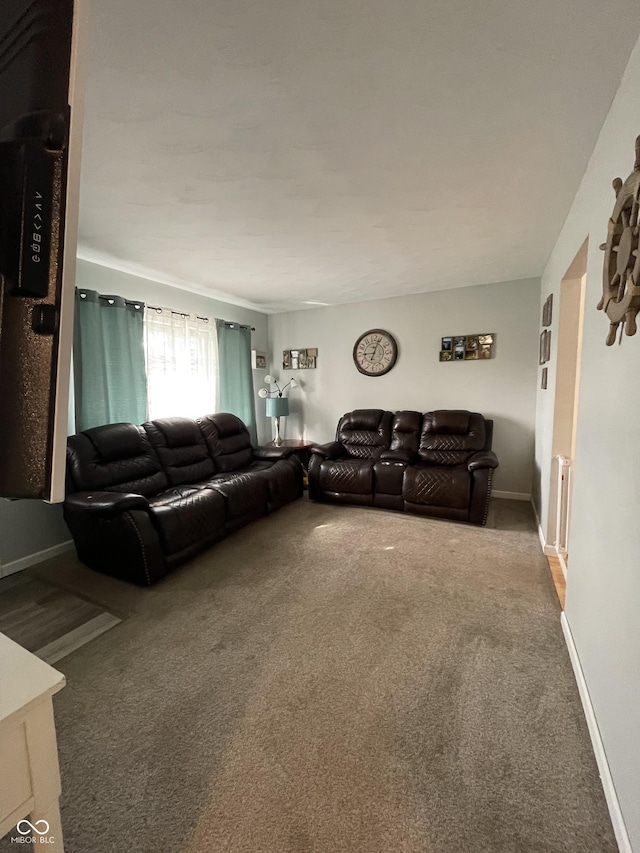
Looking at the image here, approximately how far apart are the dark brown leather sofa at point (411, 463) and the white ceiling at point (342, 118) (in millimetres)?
1864

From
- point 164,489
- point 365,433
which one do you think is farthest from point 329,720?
point 365,433

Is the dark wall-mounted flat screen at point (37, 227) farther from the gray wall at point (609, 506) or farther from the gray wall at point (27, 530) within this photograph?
the gray wall at point (27, 530)

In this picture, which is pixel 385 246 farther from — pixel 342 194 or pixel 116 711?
pixel 116 711

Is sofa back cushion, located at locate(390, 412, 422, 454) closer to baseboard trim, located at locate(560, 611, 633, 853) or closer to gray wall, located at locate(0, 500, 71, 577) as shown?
baseboard trim, located at locate(560, 611, 633, 853)

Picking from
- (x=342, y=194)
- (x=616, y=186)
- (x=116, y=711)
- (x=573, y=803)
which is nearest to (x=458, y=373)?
(x=342, y=194)

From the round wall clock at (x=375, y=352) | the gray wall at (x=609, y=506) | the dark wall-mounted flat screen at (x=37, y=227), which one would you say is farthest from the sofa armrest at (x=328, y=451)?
the dark wall-mounted flat screen at (x=37, y=227)

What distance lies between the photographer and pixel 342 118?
4.59 ft

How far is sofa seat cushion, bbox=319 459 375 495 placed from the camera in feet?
12.1

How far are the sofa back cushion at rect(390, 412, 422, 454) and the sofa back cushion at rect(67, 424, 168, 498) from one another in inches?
96.2

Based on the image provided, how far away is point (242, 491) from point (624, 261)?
2.80 metres

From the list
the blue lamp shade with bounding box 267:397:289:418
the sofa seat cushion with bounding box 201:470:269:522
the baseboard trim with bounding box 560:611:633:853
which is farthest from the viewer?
the blue lamp shade with bounding box 267:397:289:418

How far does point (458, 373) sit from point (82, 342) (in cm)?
368

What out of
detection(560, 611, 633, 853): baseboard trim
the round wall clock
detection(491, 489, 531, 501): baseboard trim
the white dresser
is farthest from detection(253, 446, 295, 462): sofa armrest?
the white dresser

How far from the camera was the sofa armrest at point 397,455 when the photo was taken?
3.79 meters
